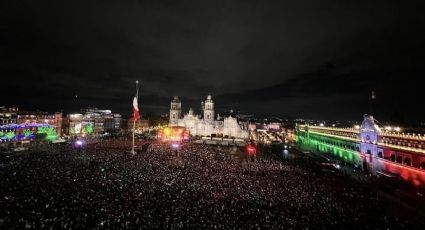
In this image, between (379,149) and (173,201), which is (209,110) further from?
(173,201)

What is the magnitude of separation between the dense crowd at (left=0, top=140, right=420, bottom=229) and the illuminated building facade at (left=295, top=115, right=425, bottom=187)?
11229 mm

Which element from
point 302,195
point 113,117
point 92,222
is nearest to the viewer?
point 92,222

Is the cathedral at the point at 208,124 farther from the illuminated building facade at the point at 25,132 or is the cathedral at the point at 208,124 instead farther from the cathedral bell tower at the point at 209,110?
the illuminated building facade at the point at 25,132

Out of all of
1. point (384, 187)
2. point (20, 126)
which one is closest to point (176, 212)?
point (384, 187)

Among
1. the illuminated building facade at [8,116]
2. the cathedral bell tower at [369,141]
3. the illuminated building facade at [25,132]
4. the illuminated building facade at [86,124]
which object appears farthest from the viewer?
the illuminated building facade at [86,124]

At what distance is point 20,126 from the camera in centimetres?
6775

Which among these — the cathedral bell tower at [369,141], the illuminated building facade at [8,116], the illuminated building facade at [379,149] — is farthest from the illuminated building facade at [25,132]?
the cathedral bell tower at [369,141]

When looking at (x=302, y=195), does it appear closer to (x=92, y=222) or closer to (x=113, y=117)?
(x=92, y=222)

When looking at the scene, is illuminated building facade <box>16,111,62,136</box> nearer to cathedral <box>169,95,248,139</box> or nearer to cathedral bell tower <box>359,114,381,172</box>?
cathedral <box>169,95,248,139</box>

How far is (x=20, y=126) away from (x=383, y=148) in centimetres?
8693

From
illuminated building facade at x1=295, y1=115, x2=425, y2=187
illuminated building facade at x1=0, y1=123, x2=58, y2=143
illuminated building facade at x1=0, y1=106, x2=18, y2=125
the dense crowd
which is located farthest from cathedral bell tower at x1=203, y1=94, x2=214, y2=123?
the dense crowd

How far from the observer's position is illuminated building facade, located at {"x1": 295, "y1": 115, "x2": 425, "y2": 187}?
96.8 feet

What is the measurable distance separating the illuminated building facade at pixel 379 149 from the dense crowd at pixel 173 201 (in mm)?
11229

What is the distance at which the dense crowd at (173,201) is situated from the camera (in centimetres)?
1323
